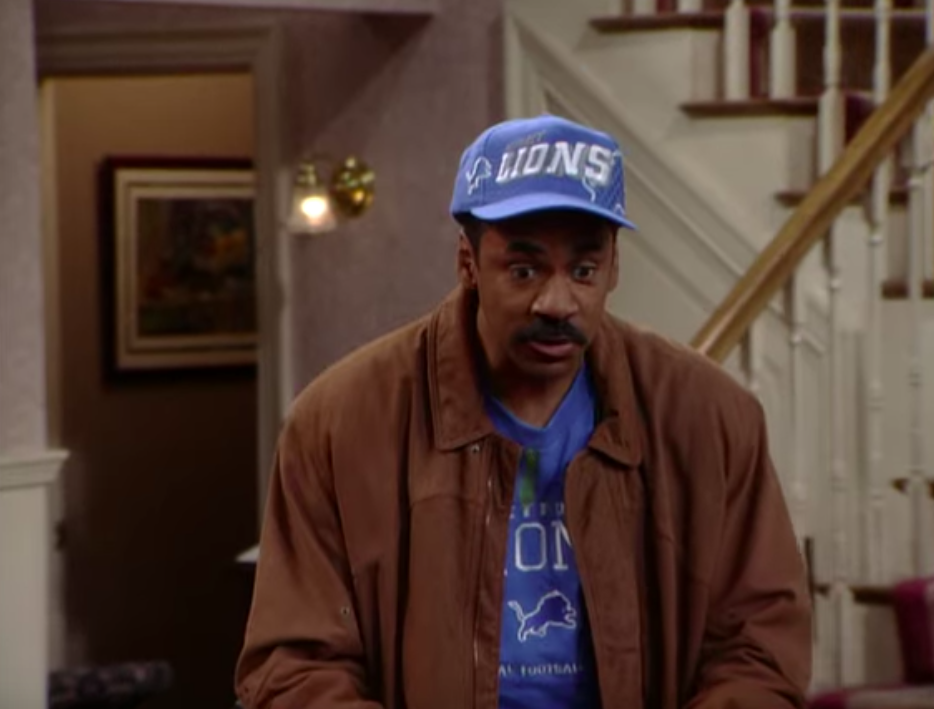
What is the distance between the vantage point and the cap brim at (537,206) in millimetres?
1706

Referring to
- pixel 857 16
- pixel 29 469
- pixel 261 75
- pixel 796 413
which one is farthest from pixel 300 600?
pixel 261 75

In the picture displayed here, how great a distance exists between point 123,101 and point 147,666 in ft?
8.35

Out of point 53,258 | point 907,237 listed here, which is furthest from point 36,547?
point 53,258

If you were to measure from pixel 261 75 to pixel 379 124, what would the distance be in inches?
15.7

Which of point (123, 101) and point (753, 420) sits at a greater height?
point (123, 101)

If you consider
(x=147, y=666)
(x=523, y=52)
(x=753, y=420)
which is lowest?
(x=147, y=666)

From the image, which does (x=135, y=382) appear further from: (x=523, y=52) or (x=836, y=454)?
(x=836, y=454)

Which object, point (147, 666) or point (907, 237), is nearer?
point (907, 237)

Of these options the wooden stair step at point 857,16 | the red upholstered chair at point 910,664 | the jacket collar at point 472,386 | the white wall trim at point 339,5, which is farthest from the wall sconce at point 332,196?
the jacket collar at point 472,386

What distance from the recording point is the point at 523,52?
4.68m

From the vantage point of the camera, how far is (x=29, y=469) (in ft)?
13.3

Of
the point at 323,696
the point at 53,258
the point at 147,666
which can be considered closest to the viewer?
the point at 323,696

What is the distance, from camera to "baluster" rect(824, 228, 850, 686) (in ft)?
12.5

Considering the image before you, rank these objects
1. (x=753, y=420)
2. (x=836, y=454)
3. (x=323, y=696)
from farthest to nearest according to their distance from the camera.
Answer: (x=836, y=454) < (x=753, y=420) < (x=323, y=696)
